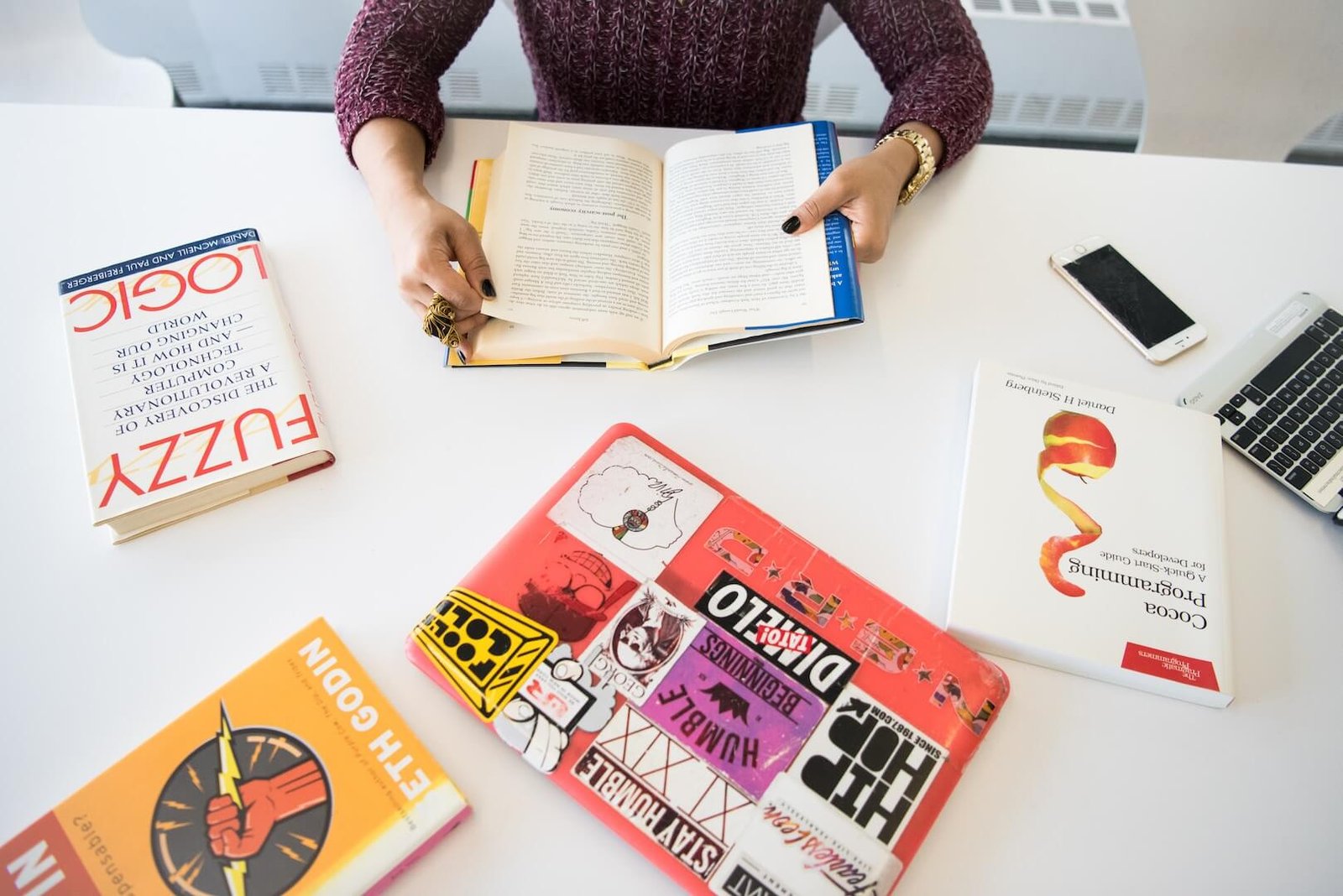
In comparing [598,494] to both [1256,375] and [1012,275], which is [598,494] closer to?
[1012,275]

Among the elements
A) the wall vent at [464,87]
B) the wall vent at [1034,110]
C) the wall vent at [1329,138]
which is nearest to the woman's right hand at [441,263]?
the wall vent at [464,87]

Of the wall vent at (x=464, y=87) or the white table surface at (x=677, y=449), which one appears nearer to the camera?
the white table surface at (x=677, y=449)

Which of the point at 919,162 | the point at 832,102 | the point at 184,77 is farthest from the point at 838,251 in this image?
the point at 184,77

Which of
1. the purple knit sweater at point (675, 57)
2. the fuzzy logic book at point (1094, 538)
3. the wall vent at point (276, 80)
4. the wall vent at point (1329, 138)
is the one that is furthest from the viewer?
the wall vent at point (1329, 138)

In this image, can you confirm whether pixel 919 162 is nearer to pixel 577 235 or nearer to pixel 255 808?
pixel 577 235

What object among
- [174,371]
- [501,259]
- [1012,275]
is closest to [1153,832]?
[1012,275]

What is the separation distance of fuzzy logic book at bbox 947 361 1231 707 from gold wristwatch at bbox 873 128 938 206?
23 cm

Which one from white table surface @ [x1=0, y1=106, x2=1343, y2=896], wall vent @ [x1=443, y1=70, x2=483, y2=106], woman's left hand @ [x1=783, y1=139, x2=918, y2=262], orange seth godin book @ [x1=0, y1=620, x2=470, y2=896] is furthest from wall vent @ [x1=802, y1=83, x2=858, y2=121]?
orange seth godin book @ [x1=0, y1=620, x2=470, y2=896]

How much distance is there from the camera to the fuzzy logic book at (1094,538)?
584mm

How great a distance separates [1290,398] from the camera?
0.72 meters

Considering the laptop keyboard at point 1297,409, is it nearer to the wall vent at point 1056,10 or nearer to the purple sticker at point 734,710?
the purple sticker at point 734,710

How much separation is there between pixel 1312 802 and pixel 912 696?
0.29m

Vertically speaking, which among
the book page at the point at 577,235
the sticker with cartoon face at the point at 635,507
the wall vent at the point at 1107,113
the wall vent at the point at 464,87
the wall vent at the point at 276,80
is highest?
the wall vent at the point at 1107,113

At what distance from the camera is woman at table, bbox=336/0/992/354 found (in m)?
0.74
